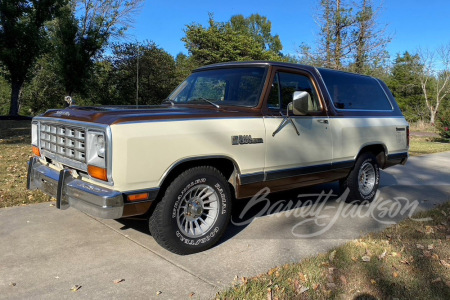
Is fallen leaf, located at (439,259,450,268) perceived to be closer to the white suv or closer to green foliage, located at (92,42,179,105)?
the white suv

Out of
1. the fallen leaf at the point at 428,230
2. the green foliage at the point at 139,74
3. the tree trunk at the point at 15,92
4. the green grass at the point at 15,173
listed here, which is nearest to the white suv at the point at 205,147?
the fallen leaf at the point at 428,230

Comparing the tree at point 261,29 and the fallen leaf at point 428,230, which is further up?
the tree at point 261,29

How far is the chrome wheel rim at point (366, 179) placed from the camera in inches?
231

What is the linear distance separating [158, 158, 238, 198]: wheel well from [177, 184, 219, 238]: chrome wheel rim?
0.21 m

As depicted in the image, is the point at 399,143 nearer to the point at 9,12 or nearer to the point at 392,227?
the point at 392,227

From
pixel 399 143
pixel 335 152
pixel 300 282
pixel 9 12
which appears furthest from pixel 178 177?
pixel 9 12

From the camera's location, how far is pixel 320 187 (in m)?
6.96

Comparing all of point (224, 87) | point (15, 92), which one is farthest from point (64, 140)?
point (15, 92)

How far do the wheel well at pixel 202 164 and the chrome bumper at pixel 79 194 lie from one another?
0.50 meters

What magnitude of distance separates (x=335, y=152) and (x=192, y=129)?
2358mm

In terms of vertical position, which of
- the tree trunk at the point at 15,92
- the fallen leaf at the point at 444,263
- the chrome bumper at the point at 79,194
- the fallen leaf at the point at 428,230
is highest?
the tree trunk at the point at 15,92

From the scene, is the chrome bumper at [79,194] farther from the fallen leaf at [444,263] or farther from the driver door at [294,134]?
the fallen leaf at [444,263]

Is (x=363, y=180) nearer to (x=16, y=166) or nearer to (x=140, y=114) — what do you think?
(x=140, y=114)

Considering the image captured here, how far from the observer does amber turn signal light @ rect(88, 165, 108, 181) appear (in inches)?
129
